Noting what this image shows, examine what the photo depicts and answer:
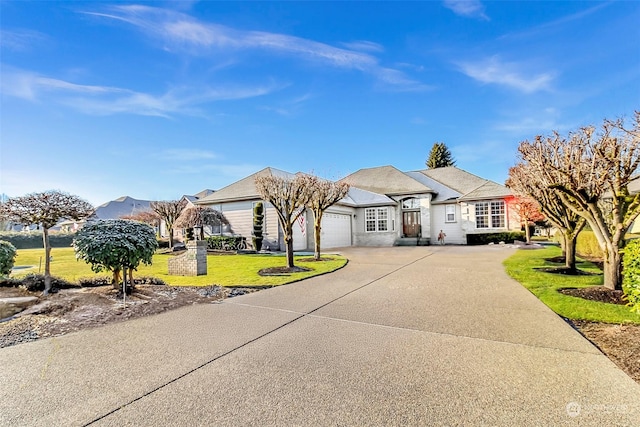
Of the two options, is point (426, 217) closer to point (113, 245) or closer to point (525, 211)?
point (525, 211)

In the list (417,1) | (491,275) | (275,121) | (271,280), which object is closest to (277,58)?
(275,121)

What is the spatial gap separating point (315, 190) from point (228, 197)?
32.2ft

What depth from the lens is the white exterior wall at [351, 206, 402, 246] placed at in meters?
23.6

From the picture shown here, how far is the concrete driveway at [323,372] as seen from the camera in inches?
99.7

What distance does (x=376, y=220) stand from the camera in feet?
79.5

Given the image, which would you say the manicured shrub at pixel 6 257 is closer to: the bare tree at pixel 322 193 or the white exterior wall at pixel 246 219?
the bare tree at pixel 322 193

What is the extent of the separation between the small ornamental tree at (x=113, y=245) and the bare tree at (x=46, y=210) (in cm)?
65

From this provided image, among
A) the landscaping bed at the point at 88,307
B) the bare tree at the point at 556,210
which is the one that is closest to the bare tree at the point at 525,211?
the bare tree at the point at 556,210

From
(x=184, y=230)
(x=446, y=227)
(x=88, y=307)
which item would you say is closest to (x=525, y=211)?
(x=446, y=227)

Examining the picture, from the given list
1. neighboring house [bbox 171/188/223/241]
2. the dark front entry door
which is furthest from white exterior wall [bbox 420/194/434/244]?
neighboring house [bbox 171/188/223/241]

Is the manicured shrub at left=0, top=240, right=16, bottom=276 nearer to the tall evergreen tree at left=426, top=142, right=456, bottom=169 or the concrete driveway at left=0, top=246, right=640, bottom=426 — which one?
the concrete driveway at left=0, top=246, right=640, bottom=426

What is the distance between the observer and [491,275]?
30.9 ft

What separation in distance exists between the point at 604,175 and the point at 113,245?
10.7m

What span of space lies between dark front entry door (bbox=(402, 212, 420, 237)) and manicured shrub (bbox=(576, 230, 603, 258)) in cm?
987
